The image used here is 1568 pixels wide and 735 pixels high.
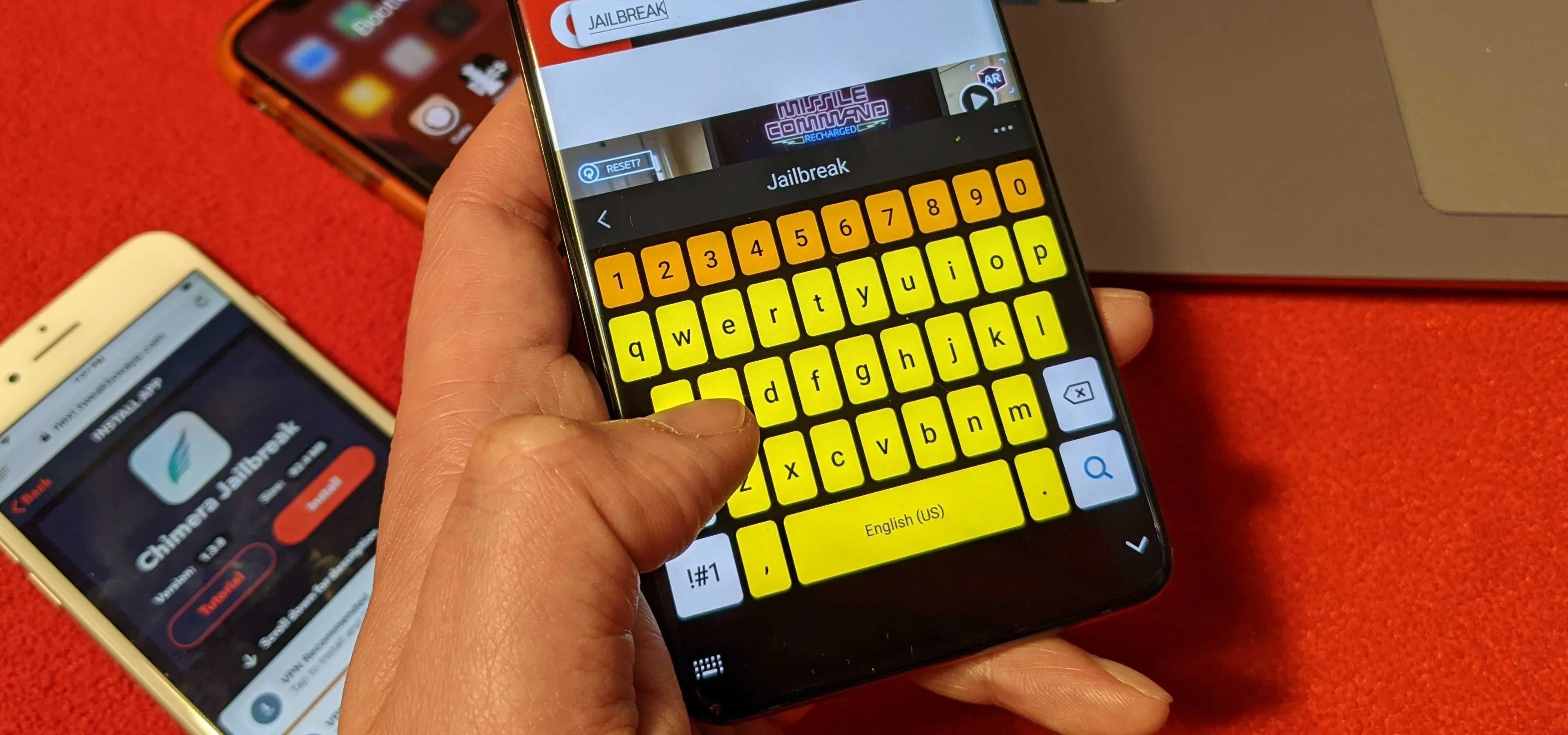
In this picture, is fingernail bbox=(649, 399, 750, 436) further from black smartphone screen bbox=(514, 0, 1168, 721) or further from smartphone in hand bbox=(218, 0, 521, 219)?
smartphone in hand bbox=(218, 0, 521, 219)

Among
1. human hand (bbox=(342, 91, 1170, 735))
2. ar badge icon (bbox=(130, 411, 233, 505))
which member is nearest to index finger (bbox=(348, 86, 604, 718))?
human hand (bbox=(342, 91, 1170, 735))

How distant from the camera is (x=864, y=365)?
1.07 feet

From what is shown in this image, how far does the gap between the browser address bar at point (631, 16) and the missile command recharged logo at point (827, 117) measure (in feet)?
0.12

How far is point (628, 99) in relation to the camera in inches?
13.0

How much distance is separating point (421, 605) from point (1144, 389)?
29cm

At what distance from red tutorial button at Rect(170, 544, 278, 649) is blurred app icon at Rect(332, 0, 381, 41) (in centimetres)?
23

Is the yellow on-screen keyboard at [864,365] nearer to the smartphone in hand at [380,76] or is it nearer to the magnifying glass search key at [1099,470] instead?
the magnifying glass search key at [1099,470]

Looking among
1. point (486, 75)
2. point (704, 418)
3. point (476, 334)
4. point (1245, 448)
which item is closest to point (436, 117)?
point (486, 75)

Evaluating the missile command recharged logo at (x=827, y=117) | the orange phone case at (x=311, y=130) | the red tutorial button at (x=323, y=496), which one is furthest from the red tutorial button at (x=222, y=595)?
the missile command recharged logo at (x=827, y=117)

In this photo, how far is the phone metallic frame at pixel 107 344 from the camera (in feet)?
1.25

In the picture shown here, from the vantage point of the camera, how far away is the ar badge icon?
40 centimetres

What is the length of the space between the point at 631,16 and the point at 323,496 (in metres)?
0.23

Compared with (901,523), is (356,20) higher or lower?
higher

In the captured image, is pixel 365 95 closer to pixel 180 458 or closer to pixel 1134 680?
pixel 180 458
